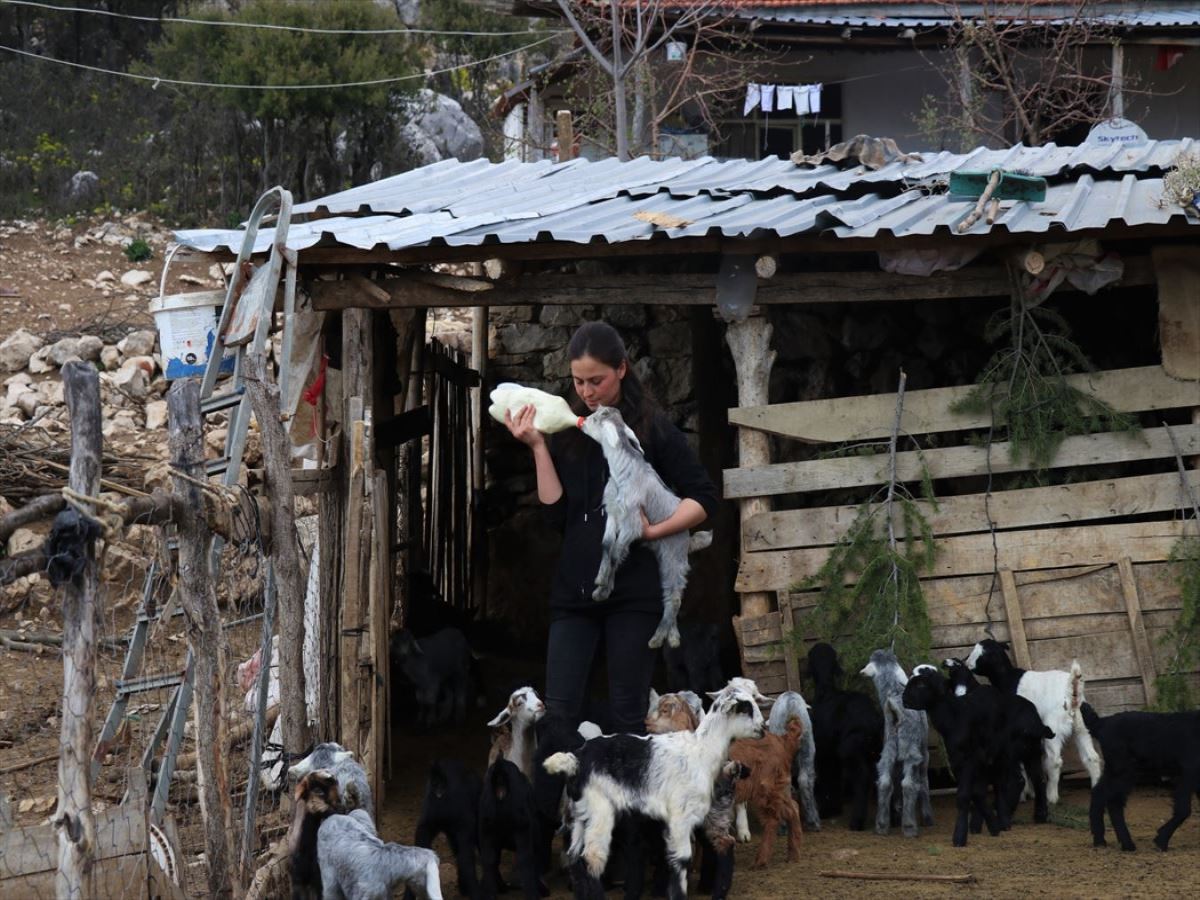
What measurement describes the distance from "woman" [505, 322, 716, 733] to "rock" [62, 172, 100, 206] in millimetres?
16974

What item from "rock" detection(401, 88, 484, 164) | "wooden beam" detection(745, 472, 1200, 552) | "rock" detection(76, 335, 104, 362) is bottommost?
"wooden beam" detection(745, 472, 1200, 552)

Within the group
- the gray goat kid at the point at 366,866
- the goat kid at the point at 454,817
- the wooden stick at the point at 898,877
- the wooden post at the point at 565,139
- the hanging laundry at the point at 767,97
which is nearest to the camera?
the gray goat kid at the point at 366,866

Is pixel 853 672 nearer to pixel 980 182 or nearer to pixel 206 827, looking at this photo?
pixel 980 182

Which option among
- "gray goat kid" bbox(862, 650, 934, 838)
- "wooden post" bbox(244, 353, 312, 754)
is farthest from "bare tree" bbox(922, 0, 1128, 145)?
"wooden post" bbox(244, 353, 312, 754)

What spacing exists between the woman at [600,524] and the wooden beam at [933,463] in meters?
1.85

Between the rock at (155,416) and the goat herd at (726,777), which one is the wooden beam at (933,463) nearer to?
the goat herd at (726,777)

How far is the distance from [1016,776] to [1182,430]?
2038 millimetres

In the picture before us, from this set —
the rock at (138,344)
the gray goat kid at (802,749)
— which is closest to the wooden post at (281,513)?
the gray goat kid at (802,749)

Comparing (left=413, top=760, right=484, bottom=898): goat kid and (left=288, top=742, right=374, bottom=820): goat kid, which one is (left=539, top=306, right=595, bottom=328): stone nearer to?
(left=413, top=760, right=484, bottom=898): goat kid

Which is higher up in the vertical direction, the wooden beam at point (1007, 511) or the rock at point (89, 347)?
the rock at point (89, 347)

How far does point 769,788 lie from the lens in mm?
6395

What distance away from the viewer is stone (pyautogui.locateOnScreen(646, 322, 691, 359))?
10.3 metres

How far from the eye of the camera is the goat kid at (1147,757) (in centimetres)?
634

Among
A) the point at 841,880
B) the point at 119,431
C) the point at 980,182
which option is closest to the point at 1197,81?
the point at 980,182
